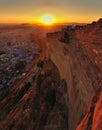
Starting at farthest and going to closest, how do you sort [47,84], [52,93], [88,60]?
[47,84] < [52,93] < [88,60]

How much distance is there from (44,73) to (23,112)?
3.73m

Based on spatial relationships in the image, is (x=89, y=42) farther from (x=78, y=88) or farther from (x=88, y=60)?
(x=78, y=88)

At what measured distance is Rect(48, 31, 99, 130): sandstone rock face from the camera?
5.75m

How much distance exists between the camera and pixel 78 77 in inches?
284

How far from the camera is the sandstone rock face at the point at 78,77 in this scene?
5746mm

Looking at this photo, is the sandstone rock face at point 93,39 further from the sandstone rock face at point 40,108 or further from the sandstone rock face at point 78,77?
the sandstone rock face at point 40,108

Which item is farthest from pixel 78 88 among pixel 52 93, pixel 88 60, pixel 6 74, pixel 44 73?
pixel 6 74

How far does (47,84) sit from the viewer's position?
11.2 metres

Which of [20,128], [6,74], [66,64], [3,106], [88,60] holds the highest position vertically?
[88,60]

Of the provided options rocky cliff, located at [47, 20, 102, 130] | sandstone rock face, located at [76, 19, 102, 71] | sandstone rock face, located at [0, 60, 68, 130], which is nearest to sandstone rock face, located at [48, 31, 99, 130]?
rocky cliff, located at [47, 20, 102, 130]

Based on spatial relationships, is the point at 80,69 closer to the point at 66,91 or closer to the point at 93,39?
the point at 93,39

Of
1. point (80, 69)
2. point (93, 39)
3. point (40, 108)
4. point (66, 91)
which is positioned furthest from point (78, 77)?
point (40, 108)

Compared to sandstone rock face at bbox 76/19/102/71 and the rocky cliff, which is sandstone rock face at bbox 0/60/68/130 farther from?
sandstone rock face at bbox 76/19/102/71

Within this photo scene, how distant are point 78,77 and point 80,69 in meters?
0.36
